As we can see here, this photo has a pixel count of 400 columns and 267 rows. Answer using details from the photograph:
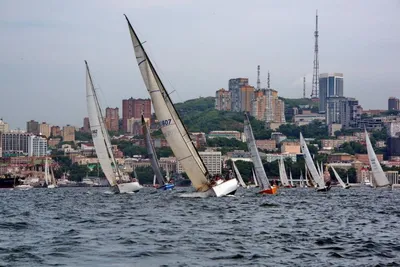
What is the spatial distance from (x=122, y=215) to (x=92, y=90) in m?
26.8

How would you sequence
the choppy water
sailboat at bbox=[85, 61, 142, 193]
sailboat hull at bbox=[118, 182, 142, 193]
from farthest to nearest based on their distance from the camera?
1. sailboat hull at bbox=[118, 182, 142, 193]
2. sailboat at bbox=[85, 61, 142, 193]
3. the choppy water

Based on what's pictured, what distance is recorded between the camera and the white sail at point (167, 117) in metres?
45.2

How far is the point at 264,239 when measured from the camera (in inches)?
1011

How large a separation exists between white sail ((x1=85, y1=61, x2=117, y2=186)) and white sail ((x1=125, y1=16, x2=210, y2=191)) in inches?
620

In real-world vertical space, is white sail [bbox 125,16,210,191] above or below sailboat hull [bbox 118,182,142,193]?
above

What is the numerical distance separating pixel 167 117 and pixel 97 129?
1812cm

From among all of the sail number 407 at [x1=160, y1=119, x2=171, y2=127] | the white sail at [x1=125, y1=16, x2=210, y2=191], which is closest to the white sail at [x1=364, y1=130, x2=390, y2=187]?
the white sail at [x1=125, y1=16, x2=210, y2=191]

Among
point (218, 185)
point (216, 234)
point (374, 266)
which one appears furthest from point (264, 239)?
point (218, 185)

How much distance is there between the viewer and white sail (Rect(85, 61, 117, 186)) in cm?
6147

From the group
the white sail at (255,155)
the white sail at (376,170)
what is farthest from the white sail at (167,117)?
the white sail at (376,170)

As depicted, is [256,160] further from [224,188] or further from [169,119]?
[169,119]

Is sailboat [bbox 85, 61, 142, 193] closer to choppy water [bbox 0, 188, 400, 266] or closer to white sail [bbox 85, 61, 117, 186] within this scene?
white sail [bbox 85, 61, 117, 186]

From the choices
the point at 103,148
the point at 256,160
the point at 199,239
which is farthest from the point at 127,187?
the point at 199,239

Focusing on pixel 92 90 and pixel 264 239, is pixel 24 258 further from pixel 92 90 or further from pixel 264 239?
pixel 92 90
